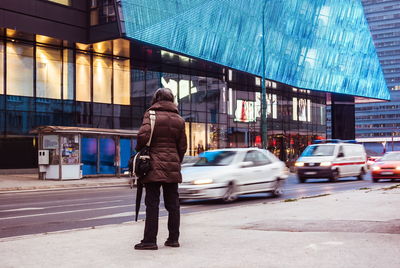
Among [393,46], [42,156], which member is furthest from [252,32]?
[393,46]

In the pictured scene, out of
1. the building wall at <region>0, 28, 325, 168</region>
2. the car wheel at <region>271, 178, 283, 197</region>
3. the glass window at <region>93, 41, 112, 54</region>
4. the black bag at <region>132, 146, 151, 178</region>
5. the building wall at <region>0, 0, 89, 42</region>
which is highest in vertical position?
the building wall at <region>0, 0, 89, 42</region>

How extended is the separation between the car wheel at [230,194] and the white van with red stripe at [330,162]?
396 inches

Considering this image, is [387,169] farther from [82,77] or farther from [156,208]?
[82,77]

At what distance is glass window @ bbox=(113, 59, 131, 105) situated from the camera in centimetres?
4112

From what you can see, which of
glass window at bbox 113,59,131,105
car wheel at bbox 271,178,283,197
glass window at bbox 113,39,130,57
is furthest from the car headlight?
glass window at bbox 113,59,131,105

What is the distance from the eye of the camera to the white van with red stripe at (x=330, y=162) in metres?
24.5

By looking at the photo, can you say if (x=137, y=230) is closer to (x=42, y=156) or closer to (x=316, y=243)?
(x=316, y=243)

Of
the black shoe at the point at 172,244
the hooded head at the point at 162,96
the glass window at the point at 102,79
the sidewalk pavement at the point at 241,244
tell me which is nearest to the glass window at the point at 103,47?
the glass window at the point at 102,79

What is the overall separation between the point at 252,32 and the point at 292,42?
24.7 feet

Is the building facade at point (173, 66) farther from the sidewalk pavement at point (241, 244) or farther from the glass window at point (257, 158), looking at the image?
the sidewalk pavement at point (241, 244)

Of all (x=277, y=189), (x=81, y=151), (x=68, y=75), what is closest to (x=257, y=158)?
(x=277, y=189)

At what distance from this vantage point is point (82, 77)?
128 feet

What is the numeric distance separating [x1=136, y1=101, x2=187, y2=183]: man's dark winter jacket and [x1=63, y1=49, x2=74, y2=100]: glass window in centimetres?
3197

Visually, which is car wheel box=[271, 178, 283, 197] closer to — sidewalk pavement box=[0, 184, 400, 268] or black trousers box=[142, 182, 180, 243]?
sidewalk pavement box=[0, 184, 400, 268]
